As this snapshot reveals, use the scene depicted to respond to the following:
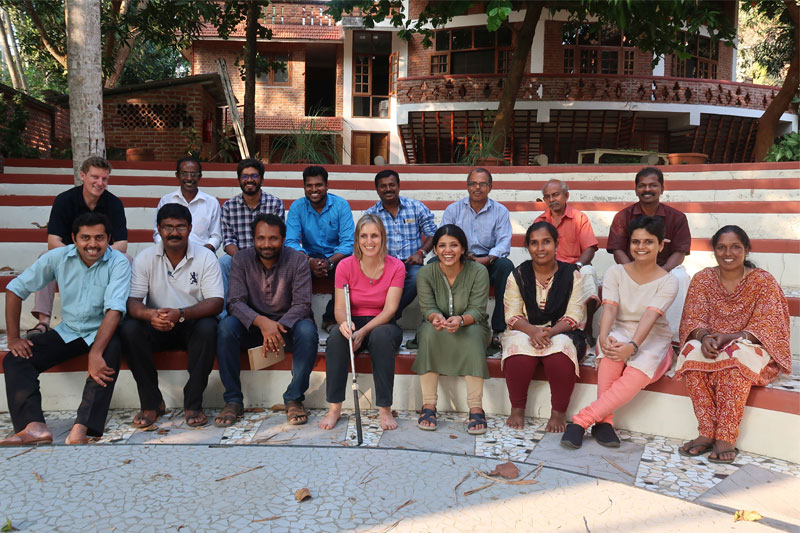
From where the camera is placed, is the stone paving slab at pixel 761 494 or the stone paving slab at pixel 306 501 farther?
the stone paving slab at pixel 761 494

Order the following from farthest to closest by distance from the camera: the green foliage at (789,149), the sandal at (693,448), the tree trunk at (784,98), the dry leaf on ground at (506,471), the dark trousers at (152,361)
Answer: the tree trunk at (784,98), the green foliage at (789,149), the dark trousers at (152,361), the sandal at (693,448), the dry leaf on ground at (506,471)

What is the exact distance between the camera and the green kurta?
3451 mm

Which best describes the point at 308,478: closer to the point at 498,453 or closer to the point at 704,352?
the point at 498,453

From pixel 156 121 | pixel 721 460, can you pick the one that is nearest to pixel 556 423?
pixel 721 460

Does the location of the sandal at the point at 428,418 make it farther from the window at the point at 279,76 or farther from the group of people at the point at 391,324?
the window at the point at 279,76

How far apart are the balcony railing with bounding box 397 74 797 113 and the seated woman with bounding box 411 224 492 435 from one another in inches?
494

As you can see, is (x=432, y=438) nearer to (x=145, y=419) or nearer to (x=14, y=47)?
(x=145, y=419)

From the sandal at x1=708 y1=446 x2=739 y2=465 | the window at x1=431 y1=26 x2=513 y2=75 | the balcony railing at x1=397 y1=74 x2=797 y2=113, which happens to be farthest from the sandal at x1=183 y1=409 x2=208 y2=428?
the window at x1=431 y1=26 x2=513 y2=75

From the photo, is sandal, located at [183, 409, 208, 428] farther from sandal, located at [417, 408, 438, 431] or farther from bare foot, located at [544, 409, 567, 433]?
bare foot, located at [544, 409, 567, 433]

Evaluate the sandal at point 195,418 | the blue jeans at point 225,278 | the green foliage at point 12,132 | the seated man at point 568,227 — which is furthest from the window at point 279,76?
the sandal at point 195,418

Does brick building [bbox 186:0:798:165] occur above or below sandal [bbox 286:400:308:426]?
above

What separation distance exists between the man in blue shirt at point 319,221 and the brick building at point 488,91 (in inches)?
406

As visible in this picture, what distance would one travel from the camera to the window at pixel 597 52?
15836mm

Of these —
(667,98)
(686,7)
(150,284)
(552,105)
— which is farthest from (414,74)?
(150,284)
